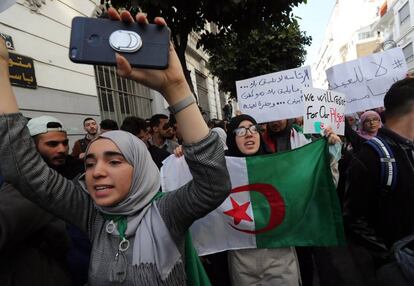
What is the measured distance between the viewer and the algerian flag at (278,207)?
2.62 meters

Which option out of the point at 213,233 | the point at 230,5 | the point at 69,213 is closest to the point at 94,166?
the point at 69,213

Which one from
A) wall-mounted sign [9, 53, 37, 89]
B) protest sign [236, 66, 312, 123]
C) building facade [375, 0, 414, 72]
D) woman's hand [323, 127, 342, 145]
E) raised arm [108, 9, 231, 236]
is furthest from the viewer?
building facade [375, 0, 414, 72]

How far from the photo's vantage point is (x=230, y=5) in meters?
4.76

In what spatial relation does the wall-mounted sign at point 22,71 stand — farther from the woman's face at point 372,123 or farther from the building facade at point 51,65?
the woman's face at point 372,123

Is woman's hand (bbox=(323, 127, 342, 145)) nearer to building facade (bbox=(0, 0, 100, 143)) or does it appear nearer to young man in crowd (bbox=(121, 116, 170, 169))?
young man in crowd (bbox=(121, 116, 170, 169))

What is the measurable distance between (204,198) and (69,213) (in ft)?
1.81

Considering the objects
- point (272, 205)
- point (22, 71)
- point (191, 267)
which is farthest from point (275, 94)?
point (22, 71)

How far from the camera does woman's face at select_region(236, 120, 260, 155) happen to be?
2.83m

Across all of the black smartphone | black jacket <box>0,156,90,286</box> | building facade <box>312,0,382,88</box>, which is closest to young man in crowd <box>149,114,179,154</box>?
black jacket <box>0,156,90,286</box>

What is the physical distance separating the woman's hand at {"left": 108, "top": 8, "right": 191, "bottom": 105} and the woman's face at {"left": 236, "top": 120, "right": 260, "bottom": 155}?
5.04 ft

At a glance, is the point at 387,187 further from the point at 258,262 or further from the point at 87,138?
the point at 87,138

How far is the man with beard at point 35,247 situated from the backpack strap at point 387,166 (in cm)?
145

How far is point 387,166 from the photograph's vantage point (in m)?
1.89

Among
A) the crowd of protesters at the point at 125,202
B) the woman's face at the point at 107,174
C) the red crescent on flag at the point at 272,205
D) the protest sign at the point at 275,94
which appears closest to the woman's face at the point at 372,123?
the protest sign at the point at 275,94
